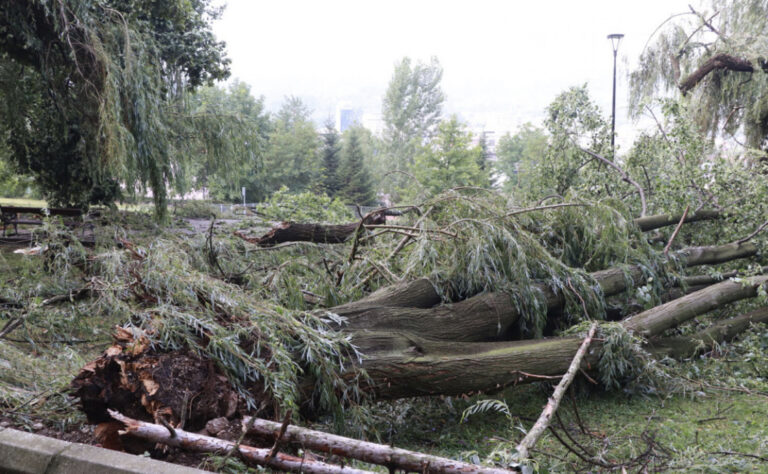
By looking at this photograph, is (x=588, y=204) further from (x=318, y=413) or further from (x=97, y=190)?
(x=97, y=190)

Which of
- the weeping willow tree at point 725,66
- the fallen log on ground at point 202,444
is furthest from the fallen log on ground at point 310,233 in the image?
the weeping willow tree at point 725,66

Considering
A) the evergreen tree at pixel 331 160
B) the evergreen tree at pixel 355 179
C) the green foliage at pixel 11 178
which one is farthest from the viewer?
the evergreen tree at pixel 331 160

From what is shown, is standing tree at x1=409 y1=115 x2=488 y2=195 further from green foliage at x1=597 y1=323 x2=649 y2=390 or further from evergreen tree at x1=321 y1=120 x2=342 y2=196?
green foliage at x1=597 y1=323 x2=649 y2=390

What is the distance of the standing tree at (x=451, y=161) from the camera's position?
2963 centimetres

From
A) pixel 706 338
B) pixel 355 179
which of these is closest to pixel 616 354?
pixel 706 338

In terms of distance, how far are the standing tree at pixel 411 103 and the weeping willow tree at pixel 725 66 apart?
3692 cm

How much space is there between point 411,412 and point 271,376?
1.54 metres

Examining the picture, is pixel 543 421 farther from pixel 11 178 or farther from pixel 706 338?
pixel 11 178

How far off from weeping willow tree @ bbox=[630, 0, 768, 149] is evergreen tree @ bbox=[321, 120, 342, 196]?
70.9 ft

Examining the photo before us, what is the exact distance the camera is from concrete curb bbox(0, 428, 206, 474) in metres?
1.92

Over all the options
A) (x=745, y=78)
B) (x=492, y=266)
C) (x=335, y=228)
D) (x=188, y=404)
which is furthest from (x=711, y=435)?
(x=745, y=78)

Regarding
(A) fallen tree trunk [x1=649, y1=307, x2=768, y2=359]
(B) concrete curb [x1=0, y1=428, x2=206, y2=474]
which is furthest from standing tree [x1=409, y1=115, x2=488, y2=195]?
(B) concrete curb [x1=0, y1=428, x2=206, y2=474]

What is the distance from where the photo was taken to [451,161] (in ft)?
104

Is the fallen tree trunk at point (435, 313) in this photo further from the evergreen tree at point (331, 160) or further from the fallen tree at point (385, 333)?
the evergreen tree at point (331, 160)
